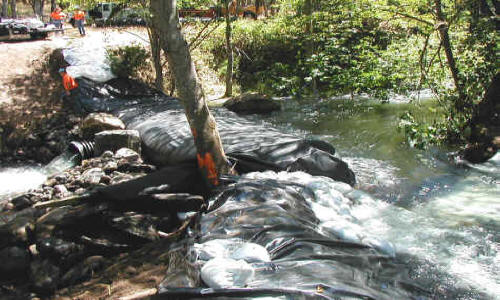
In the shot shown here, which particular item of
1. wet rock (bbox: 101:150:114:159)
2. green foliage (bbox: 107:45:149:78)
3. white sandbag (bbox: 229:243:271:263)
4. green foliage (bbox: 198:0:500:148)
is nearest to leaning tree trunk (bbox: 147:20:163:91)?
green foliage (bbox: 107:45:149:78)

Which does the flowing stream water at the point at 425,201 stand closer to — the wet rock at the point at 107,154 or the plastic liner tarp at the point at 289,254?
the plastic liner tarp at the point at 289,254

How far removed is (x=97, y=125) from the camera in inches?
295

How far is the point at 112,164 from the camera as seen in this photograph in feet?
19.5

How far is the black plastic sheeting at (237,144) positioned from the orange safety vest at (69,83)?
33.8 inches

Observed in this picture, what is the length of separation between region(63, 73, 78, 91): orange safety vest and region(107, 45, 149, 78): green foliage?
1.13 metres

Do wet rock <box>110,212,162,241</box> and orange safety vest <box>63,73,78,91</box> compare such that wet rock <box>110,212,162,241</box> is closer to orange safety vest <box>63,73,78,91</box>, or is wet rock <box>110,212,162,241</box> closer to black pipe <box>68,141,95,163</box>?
black pipe <box>68,141,95,163</box>

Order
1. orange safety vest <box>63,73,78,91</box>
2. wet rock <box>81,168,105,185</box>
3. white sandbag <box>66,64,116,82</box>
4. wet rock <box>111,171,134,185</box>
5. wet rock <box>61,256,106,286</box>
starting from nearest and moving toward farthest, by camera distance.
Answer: wet rock <box>61,256,106,286</box> → wet rock <box>111,171,134,185</box> → wet rock <box>81,168,105,185</box> → orange safety vest <box>63,73,78,91</box> → white sandbag <box>66,64,116,82</box>

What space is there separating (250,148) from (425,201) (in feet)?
7.92

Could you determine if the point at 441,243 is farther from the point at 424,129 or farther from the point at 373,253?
the point at 424,129

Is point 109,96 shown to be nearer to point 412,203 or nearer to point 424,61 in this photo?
point 424,61

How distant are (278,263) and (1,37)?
53.6ft

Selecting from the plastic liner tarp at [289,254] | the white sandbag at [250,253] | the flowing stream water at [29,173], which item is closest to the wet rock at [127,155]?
the flowing stream water at [29,173]

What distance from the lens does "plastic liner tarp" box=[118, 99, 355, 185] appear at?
16.3ft

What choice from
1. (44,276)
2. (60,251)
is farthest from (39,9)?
(44,276)
